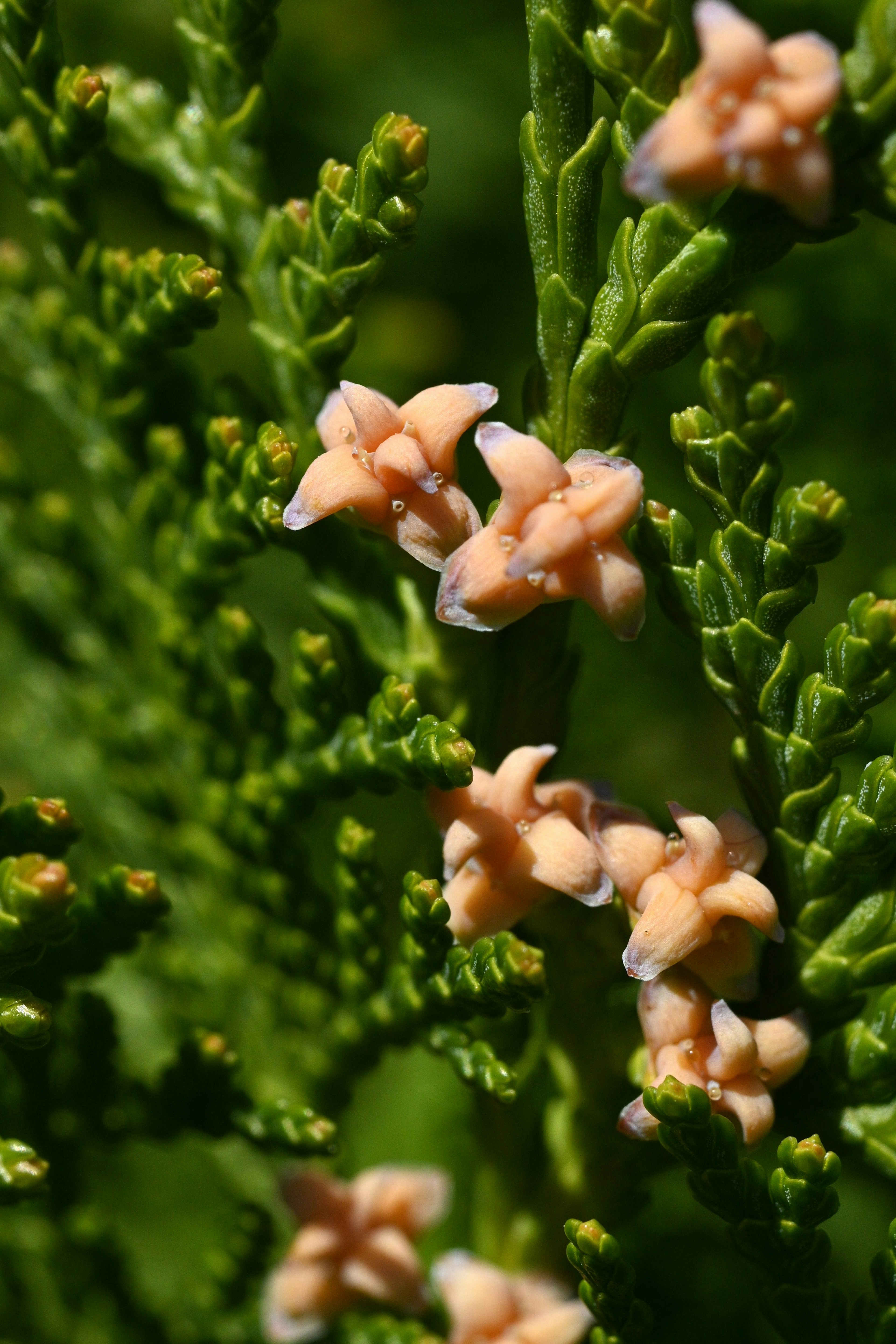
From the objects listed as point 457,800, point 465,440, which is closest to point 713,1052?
point 457,800

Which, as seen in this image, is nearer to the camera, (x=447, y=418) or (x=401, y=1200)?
(x=447, y=418)

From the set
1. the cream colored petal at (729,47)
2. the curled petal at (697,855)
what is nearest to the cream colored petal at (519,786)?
the curled petal at (697,855)

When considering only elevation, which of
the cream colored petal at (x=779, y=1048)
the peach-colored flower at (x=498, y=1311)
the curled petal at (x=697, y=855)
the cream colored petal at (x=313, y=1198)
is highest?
the curled petal at (x=697, y=855)

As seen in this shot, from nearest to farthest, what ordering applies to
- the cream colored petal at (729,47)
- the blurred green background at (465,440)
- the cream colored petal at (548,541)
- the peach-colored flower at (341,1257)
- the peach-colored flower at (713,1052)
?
the cream colored petal at (729,47), the cream colored petal at (548,541), the peach-colored flower at (713,1052), the peach-colored flower at (341,1257), the blurred green background at (465,440)

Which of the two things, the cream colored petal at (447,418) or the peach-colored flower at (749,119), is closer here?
the peach-colored flower at (749,119)

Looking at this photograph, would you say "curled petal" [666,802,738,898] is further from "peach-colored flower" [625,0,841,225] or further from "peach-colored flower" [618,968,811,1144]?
"peach-colored flower" [625,0,841,225]

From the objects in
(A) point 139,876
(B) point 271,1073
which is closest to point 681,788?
(B) point 271,1073

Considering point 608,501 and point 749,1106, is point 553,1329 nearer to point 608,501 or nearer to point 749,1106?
point 749,1106

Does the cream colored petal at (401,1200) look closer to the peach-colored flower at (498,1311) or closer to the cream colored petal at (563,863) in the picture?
the peach-colored flower at (498,1311)
